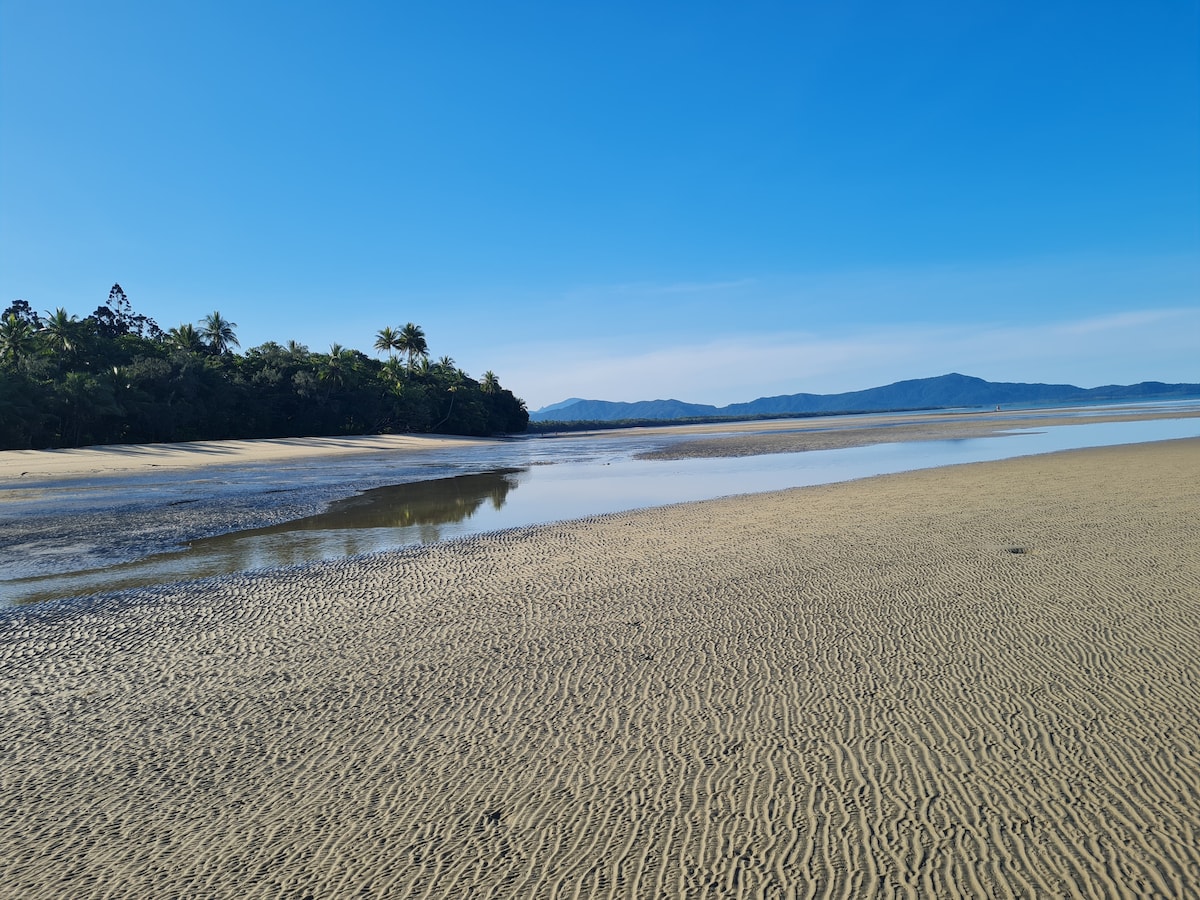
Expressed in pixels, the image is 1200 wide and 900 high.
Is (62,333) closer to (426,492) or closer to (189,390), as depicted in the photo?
(189,390)

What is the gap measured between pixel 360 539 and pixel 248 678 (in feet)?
25.6

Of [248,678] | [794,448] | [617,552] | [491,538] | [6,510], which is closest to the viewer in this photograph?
[248,678]

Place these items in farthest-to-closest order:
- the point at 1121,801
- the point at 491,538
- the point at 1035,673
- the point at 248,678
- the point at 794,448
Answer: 1. the point at 794,448
2. the point at 491,538
3. the point at 248,678
4. the point at 1035,673
5. the point at 1121,801

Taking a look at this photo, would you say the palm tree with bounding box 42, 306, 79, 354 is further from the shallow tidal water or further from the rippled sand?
the rippled sand

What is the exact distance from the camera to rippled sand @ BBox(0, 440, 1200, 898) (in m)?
3.51

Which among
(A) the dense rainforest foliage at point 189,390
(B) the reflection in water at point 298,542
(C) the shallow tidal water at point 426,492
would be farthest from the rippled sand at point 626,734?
(A) the dense rainforest foliage at point 189,390

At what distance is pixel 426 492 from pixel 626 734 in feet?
62.0

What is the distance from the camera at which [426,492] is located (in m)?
22.9

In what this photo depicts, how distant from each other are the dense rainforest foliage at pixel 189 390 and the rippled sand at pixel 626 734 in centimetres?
4642

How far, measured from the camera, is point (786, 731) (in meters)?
4.85

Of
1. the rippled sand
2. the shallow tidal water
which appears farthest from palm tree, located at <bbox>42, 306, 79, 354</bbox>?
the rippled sand

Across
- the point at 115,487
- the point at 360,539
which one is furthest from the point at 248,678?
the point at 115,487

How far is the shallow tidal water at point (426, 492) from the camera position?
463 inches

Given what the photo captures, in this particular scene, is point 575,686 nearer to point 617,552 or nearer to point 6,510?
point 617,552
